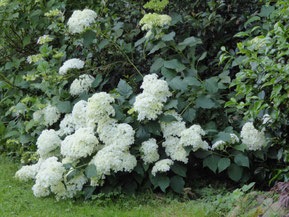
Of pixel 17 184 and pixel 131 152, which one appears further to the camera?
pixel 17 184

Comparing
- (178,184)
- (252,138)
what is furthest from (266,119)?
(178,184)

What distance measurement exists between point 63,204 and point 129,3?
10.7 feet

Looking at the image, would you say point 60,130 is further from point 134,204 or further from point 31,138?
point 134,204

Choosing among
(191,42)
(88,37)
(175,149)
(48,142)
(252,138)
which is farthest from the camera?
(88,37)

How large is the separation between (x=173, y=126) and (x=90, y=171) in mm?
983

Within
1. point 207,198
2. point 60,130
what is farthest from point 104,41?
point 207,198

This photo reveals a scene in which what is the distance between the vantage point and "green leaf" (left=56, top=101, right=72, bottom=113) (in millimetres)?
5500

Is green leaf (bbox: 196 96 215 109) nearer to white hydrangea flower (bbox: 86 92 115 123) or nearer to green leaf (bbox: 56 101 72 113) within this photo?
white hydrangea flower (bbox: 86 92 115 123)

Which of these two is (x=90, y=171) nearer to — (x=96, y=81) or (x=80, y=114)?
(x=80, y=114)

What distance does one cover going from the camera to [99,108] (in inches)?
186

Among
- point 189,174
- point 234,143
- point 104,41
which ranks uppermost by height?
point 104,41

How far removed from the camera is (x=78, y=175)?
4797 mm

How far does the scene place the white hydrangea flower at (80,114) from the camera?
16.9 ft

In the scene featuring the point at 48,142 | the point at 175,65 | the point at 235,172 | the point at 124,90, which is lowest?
the point at 235,172
